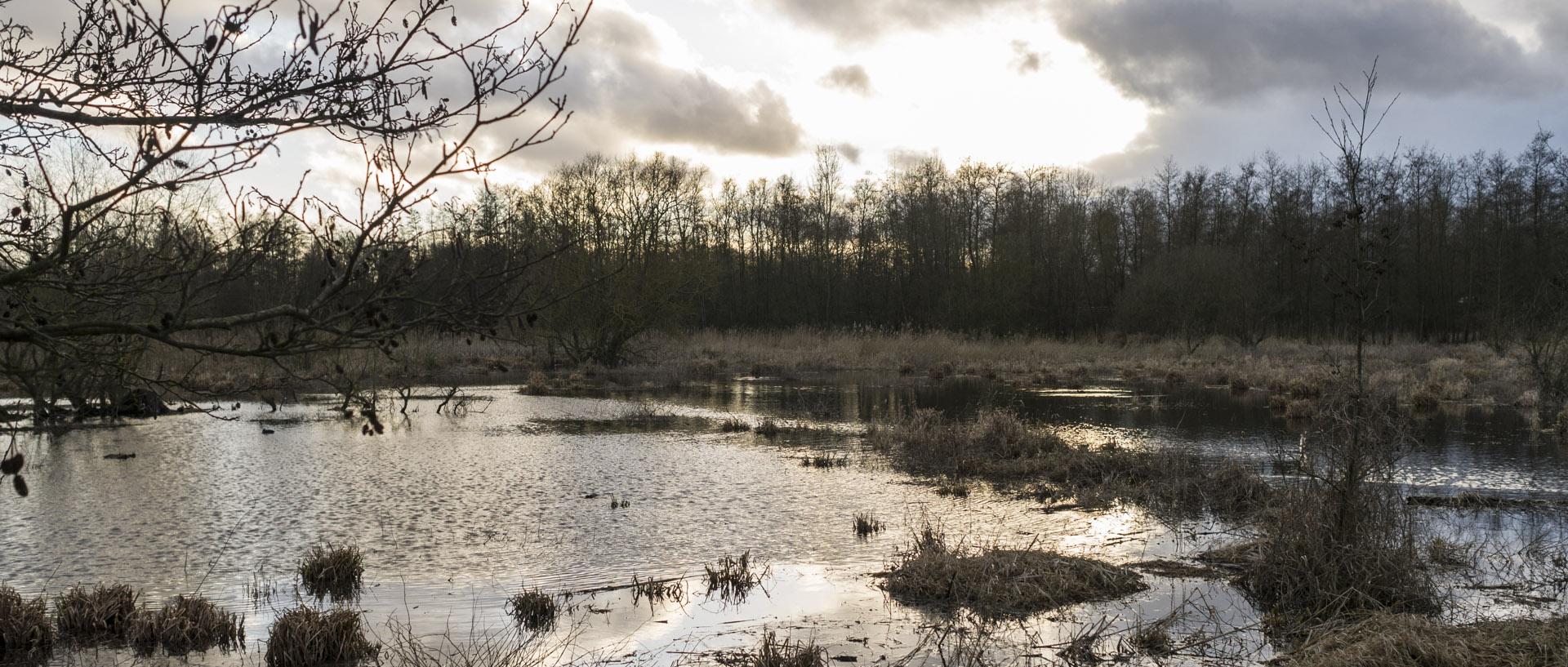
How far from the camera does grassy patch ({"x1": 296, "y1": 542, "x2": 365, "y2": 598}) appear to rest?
266 inches

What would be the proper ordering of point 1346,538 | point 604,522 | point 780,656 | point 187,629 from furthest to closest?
point 604,522, point 1346,538, point 187,629, point 780,656

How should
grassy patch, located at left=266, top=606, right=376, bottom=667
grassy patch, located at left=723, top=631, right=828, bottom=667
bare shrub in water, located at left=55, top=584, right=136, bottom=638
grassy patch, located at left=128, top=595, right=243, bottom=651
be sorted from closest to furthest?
grassy patch, located at left=723, top=631, right=828, bottom=667 < grassy patch, located at left=266, top=606, right=376, bottom=667 < grassy patch, located at left=128, top=595, right=243, bottom=651 < bare shrub in water, located at left=55, top=584, right=136, bottom=638

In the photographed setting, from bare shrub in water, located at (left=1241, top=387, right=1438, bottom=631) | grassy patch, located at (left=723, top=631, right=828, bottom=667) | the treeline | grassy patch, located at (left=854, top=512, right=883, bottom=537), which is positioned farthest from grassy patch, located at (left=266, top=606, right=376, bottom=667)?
the treeline

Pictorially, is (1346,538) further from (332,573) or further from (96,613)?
(96,613)

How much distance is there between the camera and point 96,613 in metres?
5.76

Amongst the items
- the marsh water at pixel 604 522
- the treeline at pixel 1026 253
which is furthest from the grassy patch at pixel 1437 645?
the treeline at pixel 1026 253

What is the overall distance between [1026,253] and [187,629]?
4048 centimetres

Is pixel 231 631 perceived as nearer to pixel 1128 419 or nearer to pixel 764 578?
pixel 764 578

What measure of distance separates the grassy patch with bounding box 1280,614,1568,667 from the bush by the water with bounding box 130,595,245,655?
5.83m

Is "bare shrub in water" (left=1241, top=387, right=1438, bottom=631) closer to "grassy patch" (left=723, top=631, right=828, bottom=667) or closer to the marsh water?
the marsh water

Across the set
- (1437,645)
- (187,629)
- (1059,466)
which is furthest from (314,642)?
(1059,466)

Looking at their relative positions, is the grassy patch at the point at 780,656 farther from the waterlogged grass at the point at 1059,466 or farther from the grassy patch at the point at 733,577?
the waterlogged grass at the point at 1059,466

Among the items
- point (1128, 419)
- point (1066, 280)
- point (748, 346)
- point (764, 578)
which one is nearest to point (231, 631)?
point (764, 578)

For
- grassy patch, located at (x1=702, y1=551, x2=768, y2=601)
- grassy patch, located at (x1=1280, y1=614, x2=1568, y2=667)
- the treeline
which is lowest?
grassy patch, located at (x1=702, y1=551, x2=768, y2=601)
